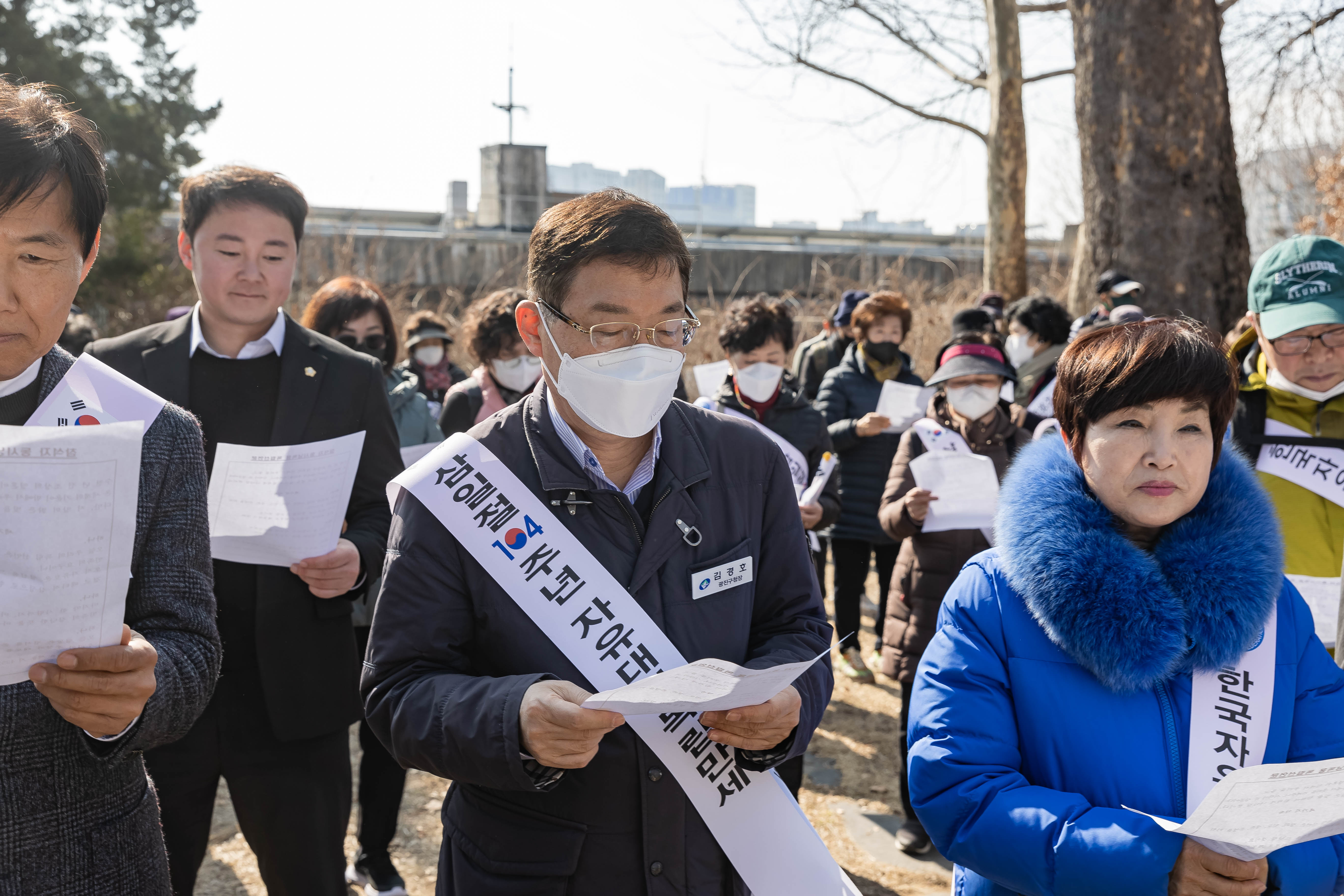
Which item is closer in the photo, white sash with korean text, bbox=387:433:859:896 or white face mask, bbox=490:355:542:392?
white sash with korean text, bbox=387:433:859:896

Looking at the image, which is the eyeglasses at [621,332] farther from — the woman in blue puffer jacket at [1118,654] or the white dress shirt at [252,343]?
the white dress shirt at [252,343]

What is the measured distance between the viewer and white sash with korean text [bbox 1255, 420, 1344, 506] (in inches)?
114

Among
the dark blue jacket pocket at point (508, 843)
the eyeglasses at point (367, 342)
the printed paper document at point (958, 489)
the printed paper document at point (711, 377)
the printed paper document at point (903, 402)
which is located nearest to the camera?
the dark blue jacket pocket at point (508, 843)

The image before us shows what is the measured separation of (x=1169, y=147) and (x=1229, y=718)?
7245 mm

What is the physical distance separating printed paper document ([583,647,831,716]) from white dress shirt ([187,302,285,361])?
1.71 meters

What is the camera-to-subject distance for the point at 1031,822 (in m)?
1.70

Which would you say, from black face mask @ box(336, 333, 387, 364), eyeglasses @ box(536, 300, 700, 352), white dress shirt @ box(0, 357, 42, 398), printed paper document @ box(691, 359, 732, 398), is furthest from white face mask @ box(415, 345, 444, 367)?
white dress shirt @ box(0, 357, 42, 398)

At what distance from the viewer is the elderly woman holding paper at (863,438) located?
19.3 feet

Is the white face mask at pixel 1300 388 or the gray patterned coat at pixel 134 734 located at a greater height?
the white face mask at pixel 1300 388

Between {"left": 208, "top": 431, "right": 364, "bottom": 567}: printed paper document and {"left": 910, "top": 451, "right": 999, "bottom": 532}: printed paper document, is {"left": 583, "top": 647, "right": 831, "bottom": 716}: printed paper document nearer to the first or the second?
{"left": 208, "top": 431, "right": 364, "bottom": 567}: printed paper document

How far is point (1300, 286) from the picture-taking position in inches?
118

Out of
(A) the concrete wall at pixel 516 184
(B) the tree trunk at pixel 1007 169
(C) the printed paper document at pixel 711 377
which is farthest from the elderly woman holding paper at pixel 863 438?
(A) the concrete wall at pixel 516 184

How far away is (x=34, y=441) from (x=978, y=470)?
3.42m

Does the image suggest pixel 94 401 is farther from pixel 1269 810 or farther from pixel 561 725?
pixel 1269 810
